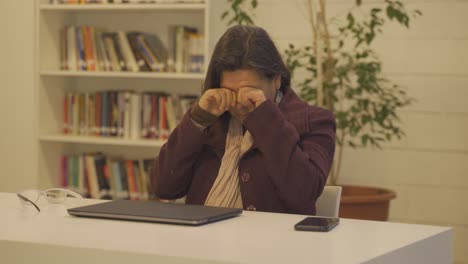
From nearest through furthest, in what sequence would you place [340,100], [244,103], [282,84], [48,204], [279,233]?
[279,233] < [48,204] < [244,103] < [282,84] < [340,100]

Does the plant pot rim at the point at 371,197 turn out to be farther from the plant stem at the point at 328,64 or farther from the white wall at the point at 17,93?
the white wall at the point at 17,93

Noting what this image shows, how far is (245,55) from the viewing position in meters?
2.20

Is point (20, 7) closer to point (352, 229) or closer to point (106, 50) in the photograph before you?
point (106, 50)

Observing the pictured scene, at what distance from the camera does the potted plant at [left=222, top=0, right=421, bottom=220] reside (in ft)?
12.5

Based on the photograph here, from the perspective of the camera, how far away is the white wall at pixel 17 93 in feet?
14.7

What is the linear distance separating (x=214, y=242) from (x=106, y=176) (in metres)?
3.14

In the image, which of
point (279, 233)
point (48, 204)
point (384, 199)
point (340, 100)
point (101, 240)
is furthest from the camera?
point (340, 100)

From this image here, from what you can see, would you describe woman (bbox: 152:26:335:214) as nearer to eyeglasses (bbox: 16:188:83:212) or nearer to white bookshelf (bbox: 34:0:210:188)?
eyeglasses (bbox: 16:188:83:212)

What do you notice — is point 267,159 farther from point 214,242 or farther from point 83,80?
point 83,80

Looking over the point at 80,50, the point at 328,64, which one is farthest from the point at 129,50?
the point at 328,64

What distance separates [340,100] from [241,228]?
264cm

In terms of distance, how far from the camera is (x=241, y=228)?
1634 millimetres

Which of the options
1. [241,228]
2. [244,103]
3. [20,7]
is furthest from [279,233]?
[20,7]

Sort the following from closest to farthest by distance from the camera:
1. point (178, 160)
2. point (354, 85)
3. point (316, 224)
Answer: point (316, 224) → point (178, 160) → point (354, 85)
